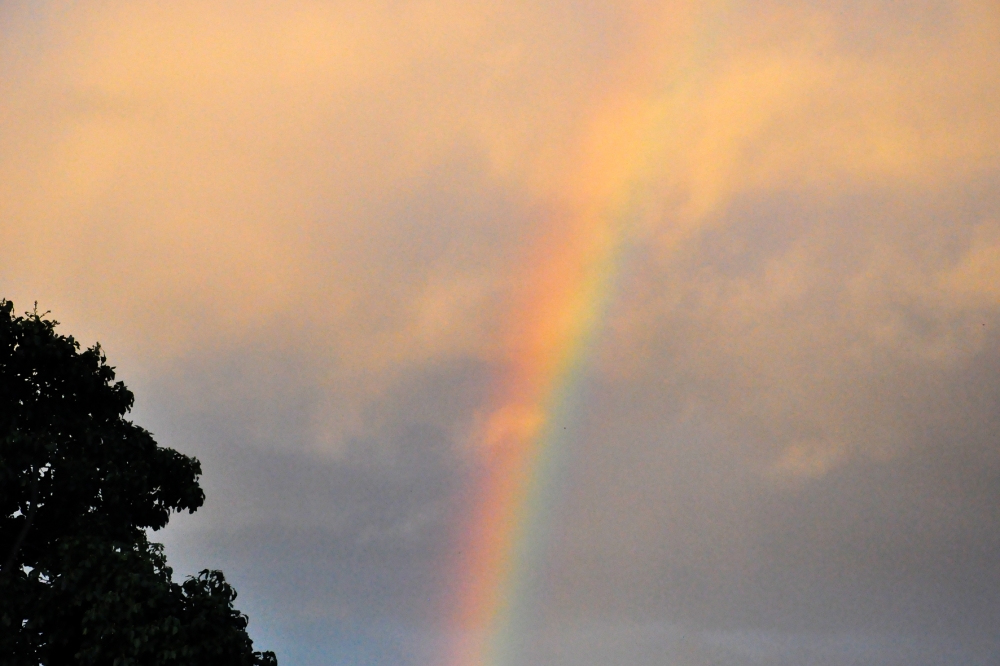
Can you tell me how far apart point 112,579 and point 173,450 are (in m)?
4.72

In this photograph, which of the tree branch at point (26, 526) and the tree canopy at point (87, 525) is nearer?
the tree canopy at point (87, 525)

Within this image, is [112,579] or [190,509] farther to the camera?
[190,509]

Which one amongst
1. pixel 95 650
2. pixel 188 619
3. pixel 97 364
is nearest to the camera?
pixel 95 650

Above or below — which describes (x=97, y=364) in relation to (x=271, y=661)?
above

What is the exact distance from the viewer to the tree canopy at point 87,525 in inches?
736

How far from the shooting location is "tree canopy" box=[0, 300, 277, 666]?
1869 cm

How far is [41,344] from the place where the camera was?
21.2 metres

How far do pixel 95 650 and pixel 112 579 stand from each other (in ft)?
4.85

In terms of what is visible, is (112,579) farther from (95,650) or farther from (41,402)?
(41,402)

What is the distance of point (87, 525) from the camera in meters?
20.9

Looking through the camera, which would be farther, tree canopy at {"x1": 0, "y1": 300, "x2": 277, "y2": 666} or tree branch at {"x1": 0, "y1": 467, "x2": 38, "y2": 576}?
tree branch at {"x1": 0, "y1": 467, "x2": 38, "y2": 576}

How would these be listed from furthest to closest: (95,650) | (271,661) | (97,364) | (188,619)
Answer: (97,364) → (271,661) → (188,619) → (95,650)

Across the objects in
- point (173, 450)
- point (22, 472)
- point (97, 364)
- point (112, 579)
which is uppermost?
point (97, 364)

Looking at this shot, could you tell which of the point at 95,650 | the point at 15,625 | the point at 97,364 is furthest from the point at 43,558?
the point at 97,364
